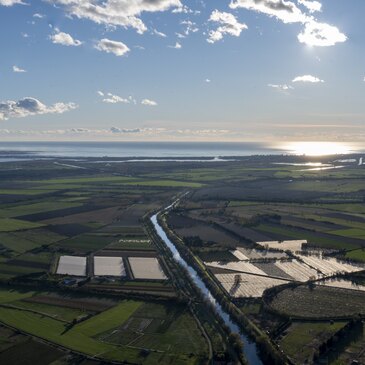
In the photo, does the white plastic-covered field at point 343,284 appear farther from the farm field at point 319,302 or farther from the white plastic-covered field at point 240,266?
the white plastic-covered field at point 240,266

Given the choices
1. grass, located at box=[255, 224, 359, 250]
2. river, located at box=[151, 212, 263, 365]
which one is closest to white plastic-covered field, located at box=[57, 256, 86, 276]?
river, located at box=[151, 212, 263, 365]

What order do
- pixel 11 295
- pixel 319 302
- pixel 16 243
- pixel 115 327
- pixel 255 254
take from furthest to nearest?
pixel 16 243, pixel 255 254, pixel 11 295, pixel 319 302, pixel 115 327

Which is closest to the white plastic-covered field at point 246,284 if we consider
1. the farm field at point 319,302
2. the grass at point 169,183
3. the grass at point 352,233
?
the farm field at point 319,302

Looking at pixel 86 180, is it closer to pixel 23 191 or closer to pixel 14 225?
pixel 23 191

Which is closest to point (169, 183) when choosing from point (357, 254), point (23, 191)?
point (23, 191)

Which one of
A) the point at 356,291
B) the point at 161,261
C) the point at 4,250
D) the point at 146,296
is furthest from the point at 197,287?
the point at 4,250

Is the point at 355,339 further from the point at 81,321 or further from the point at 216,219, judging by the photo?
the point at 216,219

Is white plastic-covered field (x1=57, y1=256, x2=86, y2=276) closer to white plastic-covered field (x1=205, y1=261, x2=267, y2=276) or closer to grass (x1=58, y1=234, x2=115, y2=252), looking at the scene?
grass (x1=58, y1=234, x2=115, y2=252)
